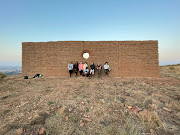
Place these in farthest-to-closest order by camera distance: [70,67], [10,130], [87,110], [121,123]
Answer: [70,67], [87,110], [121,123], [10,130]

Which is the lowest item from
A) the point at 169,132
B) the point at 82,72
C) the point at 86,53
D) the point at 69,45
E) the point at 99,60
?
the point at 169,132

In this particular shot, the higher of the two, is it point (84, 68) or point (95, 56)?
point (95, 56)

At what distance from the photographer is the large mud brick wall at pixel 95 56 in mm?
8180

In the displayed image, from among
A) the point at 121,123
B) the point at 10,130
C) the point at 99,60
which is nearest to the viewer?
the point at 10,130

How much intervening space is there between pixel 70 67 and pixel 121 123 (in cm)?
651

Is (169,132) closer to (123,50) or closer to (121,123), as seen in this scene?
(121,123)

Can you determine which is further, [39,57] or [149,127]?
[39,57]

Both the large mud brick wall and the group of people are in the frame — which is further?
the large mud brick wall

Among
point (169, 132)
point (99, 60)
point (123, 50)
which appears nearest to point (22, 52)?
point (99, 60)

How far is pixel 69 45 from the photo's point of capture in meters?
8.70

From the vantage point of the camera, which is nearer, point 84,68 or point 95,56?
point 84,68

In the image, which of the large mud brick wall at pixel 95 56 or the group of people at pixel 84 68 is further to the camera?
the large mud brick wall at pixel 95 56

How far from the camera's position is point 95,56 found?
854 cm

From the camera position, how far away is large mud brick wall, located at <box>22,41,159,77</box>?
8180mm
